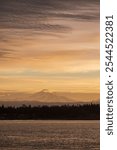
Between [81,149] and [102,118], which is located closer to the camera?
[102,118]

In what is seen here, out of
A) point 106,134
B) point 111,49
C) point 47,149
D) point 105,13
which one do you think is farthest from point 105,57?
point 47,149

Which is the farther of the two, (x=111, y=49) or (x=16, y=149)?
(x=16, y=149)

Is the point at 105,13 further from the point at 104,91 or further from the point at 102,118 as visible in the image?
the point at 102,118

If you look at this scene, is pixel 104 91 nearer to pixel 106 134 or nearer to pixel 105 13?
pixel 106 134

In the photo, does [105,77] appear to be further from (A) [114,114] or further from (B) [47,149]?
(B) [47,149]

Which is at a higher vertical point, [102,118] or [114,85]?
[114,85]

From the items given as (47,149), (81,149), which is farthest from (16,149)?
(81,149)

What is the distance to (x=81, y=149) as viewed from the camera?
62250 millimetres

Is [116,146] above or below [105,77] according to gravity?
below

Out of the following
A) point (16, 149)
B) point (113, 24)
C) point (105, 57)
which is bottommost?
point (16, 149)

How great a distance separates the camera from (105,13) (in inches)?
404

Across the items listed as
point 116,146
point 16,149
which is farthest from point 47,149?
point 116,146

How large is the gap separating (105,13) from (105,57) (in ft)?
3.47

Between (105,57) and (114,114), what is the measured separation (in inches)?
54.7
